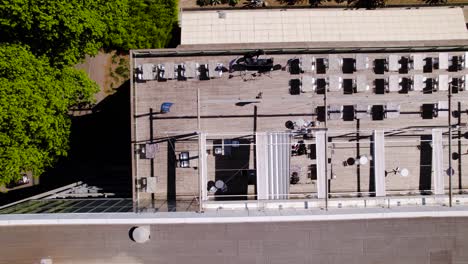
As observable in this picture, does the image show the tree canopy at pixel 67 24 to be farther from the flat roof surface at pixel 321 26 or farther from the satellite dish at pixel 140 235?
the satellite dish at pixel 140 235

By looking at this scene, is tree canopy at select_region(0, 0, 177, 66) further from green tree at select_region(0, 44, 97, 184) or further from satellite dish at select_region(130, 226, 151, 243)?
satellite dish at select_region(130, 226, 151, 243)

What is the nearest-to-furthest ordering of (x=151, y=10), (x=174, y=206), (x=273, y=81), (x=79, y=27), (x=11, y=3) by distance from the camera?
(x=11, y=3)
(x=79, y=27)
(x=174, y=206)
(x=273, y=81)
(x=151, y=10)

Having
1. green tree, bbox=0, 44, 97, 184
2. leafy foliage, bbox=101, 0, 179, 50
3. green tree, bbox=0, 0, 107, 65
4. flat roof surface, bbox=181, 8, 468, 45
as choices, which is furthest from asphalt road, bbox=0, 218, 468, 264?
leafy foliage, bbox=101, 0, 179, 50

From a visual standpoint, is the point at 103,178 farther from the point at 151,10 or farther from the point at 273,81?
the point at 273,81

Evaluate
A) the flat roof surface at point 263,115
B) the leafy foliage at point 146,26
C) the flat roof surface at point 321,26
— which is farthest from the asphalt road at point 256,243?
the leafy foliage at point 146,26

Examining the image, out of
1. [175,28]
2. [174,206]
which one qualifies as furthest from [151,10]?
[174,206]
